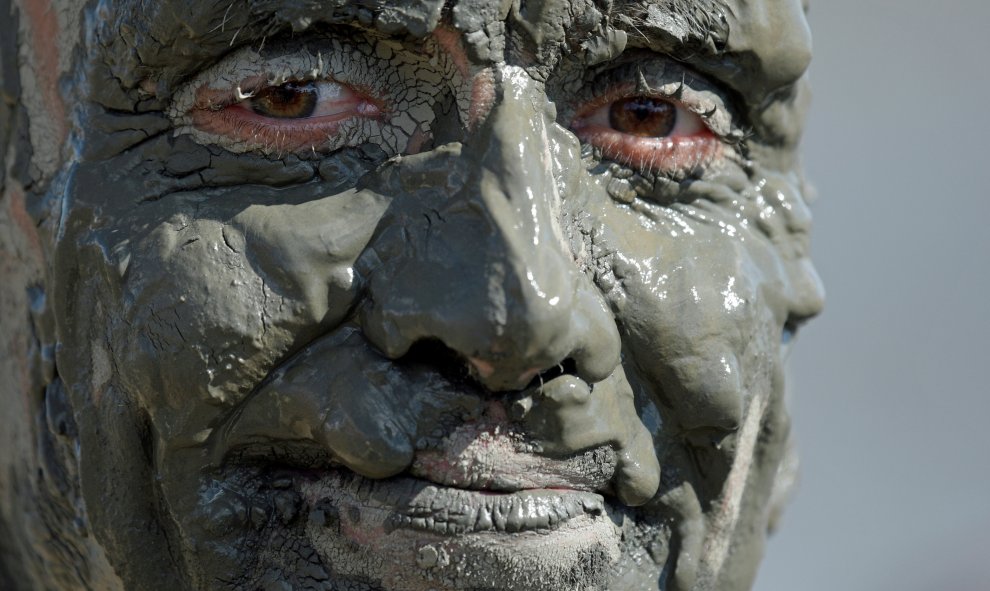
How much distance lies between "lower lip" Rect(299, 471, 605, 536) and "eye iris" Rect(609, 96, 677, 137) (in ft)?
1.75

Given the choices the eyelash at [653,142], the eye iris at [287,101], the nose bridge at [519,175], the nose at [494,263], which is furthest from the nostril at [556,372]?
the eye iris at [287,101]

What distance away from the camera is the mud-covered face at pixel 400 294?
1.66m

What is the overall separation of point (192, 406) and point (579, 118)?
66cm

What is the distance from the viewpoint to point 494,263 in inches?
63.3

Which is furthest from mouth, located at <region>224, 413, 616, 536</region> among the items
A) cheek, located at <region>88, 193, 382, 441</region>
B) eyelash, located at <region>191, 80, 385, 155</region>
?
eyelash, located at <region>191, 80, 385, 155</region>

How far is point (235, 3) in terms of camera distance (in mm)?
1704

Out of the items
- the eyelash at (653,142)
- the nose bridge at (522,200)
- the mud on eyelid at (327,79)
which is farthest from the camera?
the eyelash at (653,142)

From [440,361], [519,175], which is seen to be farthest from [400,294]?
[519,175]

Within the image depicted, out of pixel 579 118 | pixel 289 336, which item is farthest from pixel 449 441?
pixel 579 118

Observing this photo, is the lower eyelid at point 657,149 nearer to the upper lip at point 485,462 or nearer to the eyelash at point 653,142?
the eyelash at point 653,142

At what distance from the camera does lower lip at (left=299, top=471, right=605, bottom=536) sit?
5.49 ft

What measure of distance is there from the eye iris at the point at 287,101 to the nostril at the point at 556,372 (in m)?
0.48

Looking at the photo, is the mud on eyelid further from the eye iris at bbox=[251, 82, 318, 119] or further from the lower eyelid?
the lower eyelid

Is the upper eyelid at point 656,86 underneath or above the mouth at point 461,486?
above
